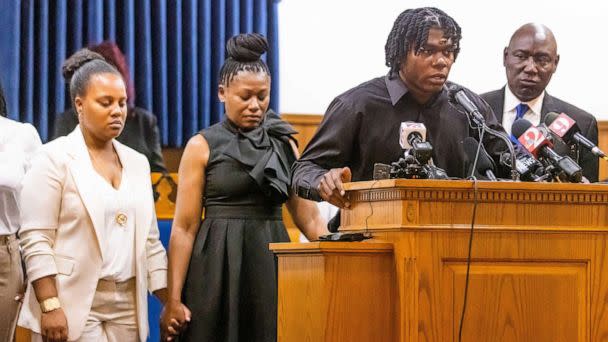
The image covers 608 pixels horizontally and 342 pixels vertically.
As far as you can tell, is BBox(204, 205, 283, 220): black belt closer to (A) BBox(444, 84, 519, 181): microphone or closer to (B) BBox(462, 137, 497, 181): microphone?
(B) BBox(462, 137, 497, 181): microphone

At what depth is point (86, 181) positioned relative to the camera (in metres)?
4.24

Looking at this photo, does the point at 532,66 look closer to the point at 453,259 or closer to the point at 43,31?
the point at 453,259

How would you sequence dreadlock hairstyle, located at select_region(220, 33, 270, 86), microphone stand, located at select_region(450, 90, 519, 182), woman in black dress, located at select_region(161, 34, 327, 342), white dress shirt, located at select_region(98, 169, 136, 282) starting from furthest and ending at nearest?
dreadlock hairstyle, located at select_region(220, 33, 270, 86)
woman in black dress, located at select_region(161, 34, 327, 342)
white dress shirt, located at select_region(98, 169, 136, 282)
microphone stand, located at select_region(450, 90, 519, 182)

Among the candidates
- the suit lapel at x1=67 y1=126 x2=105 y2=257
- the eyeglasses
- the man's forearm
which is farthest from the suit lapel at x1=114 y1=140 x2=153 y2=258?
the eyeglasses

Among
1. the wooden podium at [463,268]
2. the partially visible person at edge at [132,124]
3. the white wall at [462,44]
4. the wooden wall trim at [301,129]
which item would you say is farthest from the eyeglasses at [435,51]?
the white wall at [462,44]

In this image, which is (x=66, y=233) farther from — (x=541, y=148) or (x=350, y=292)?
(x=541, y=148)

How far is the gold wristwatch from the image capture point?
4.12 meters

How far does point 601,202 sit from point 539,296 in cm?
34

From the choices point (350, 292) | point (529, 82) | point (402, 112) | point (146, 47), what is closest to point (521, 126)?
point (402, 112)

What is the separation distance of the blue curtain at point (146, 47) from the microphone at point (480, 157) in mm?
3883

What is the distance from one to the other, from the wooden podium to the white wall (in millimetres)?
4733

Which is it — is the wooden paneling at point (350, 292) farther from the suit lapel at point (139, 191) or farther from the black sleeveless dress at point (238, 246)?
the black sleeveless dress at point (238, 246)

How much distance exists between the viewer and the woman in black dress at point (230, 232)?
15.3ft

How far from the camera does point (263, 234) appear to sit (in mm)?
4750
